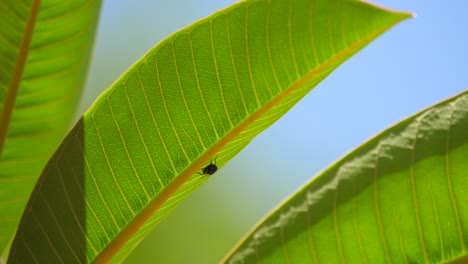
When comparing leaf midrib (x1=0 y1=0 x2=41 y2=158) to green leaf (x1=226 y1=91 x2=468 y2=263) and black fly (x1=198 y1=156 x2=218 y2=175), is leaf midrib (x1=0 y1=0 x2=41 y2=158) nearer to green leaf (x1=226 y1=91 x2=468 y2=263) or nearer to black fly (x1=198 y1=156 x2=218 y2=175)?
black fly (x1=198 y1=156 x2=218 y2=175)

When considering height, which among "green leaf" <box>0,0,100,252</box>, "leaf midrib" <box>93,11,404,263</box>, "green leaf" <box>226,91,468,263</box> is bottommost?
"green leaf" <box>226,91,468,263</box>

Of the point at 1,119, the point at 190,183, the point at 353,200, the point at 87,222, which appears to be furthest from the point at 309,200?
the point at 1,119

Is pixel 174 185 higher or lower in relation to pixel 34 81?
lower

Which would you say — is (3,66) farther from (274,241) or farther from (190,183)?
(274,241)

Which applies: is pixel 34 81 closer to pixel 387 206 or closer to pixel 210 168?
pixel 210 168

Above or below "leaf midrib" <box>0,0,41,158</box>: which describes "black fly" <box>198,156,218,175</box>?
below

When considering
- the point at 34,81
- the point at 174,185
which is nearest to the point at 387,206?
the point at 174,185

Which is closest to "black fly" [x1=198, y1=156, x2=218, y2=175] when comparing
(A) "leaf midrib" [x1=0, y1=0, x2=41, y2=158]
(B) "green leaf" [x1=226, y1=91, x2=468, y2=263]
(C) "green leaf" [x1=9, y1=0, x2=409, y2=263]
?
(C) "green leaf" [x1=9, y1=0, x2=409, y2=263]
